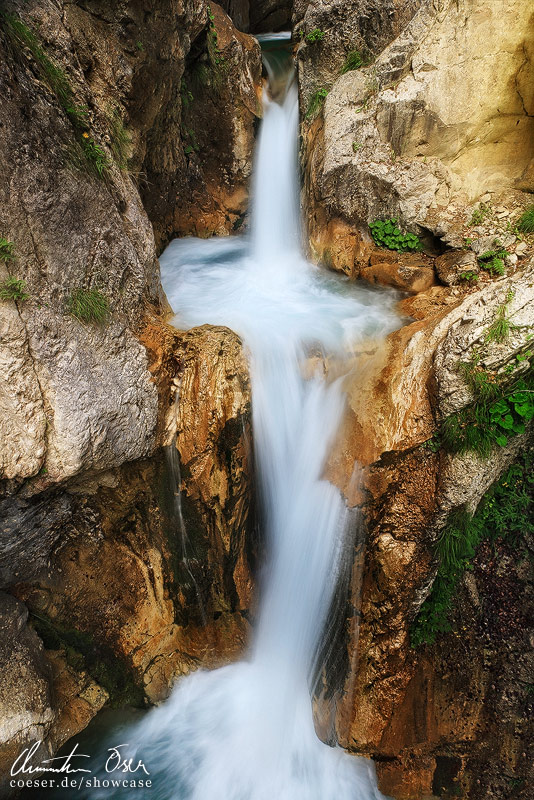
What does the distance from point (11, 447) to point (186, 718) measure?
313 cm

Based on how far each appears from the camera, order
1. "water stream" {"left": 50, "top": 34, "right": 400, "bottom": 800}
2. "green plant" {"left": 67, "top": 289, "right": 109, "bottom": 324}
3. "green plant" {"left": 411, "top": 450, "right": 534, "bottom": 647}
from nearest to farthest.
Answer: "green plant" {"left": 67, "top": 289, "right": 109, "bottom": 324} < "green plant" {"left": 411, "top": 450, "right": 534, "bottom": 647} < "water stream" {"left": 50, "top": 34, "right": 400, "bottom": 800}

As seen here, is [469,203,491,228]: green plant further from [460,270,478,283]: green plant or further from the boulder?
[460,270,478,283]: green plant

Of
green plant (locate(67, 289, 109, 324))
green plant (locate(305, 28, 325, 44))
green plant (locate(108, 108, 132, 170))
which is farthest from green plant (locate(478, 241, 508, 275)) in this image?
green plant (locate(305, 28, 325, 44))

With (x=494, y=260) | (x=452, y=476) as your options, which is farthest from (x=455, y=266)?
(x=452, y=476)

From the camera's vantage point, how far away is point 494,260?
4.73 metres

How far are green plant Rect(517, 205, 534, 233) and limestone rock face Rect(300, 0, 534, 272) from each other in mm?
552

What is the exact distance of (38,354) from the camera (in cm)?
312

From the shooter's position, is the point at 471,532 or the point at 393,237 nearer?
the point at 471,532

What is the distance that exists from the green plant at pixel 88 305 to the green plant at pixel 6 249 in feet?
1.57

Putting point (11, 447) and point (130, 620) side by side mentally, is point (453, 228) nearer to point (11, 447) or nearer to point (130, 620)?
point (11, 447)

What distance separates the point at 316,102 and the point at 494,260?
367cm

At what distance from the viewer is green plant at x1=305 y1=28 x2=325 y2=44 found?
6.29m

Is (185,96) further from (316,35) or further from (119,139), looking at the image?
(119,139)
